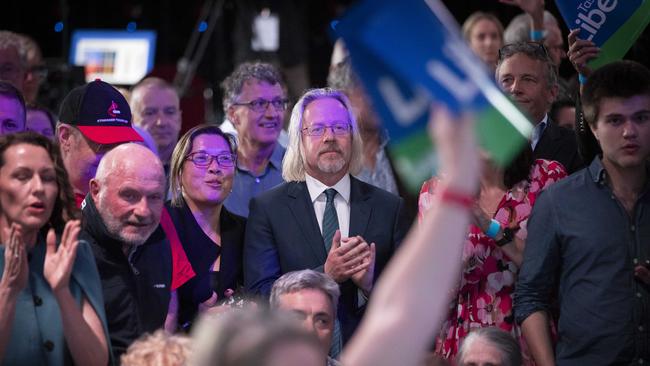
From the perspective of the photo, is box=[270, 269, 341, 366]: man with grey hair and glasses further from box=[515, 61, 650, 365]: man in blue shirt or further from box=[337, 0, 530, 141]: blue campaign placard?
box=[337, 0, 530, 141]: blue campaign placard

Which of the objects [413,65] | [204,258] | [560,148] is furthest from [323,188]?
[413,65]

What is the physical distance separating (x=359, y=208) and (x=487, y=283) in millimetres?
586

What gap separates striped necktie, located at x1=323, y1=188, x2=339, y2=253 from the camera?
4977 mm

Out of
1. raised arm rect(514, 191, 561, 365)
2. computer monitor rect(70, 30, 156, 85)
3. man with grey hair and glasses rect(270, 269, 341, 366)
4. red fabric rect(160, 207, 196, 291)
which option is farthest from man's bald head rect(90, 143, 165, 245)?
computer monitor rect(70, 30, 156, 85)

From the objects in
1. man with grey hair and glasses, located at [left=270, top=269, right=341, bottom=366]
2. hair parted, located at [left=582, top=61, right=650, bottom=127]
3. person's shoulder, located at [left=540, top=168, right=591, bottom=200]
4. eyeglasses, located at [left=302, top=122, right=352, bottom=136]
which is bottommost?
man with grey hair and glasses, located at [left=270, top=269, right=341, bottom=366]

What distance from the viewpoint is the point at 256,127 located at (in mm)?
5945

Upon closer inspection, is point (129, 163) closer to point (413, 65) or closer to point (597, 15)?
point (597, 15)

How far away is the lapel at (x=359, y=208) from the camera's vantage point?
4973mm

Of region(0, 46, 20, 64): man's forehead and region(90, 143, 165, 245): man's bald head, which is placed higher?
region(0, 46, 20, 64): man's forehead

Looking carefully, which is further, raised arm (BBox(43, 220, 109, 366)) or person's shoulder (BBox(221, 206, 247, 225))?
person's shoulder (BBox(221, 206, 247, 225))

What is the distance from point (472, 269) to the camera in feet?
15.8

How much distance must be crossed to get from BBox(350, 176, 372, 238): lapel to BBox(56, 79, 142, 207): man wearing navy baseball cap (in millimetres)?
937

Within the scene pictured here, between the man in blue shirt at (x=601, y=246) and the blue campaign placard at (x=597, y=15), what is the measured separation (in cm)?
50

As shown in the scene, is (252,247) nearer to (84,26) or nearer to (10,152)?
(10,152)
